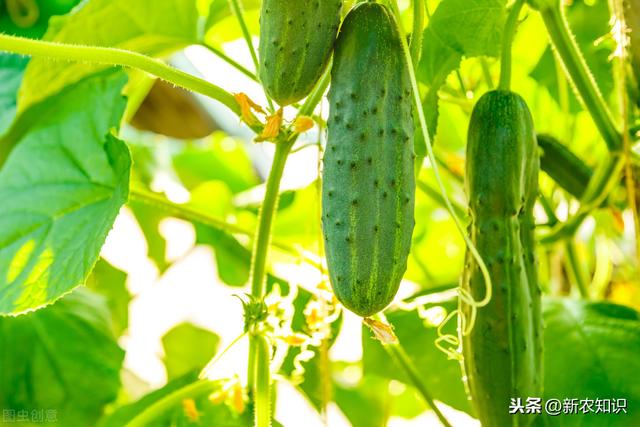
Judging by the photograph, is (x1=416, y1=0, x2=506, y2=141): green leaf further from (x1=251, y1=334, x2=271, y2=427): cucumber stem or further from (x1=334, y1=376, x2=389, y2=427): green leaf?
(x1=334, y1=376, x2=389, y2=427): green leaf

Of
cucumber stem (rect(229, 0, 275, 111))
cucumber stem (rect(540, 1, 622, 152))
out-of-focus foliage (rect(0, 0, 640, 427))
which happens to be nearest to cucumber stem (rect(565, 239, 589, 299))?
out-of-focus foliage (rect(0, 0, 640, 427))

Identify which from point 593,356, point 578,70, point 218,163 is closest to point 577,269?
point 593,356

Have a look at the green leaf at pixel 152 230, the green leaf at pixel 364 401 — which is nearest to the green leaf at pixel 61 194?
the green leaf at pixel 152 230

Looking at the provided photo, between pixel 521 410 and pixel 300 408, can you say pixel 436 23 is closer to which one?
pixel 521 410

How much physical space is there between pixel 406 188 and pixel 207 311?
116cm

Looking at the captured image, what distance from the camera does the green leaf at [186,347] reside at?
163 centimetres

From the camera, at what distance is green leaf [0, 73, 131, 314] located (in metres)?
0.95

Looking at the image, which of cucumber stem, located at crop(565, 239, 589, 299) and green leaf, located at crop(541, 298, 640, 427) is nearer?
green leaf, located at crop(541, 298, 640, 427)

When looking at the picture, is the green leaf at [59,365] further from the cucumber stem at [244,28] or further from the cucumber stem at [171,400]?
the cucumber stem at [244,28]

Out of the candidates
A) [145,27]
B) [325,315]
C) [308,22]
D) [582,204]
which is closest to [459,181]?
[582,204]

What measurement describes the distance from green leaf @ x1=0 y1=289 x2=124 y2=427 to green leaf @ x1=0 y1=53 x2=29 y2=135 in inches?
11.2

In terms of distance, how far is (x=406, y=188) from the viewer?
722 mm

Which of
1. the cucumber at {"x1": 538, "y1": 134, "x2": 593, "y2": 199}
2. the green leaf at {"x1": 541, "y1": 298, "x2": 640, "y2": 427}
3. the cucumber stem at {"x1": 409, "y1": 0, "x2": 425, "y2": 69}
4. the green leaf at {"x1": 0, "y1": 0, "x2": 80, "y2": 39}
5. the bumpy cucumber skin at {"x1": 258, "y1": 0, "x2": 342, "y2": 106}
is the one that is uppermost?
the green leaf at {"x1": 0, "y1": 0, "x2": 80, "y2": 39}

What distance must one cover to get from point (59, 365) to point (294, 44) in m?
0.74
